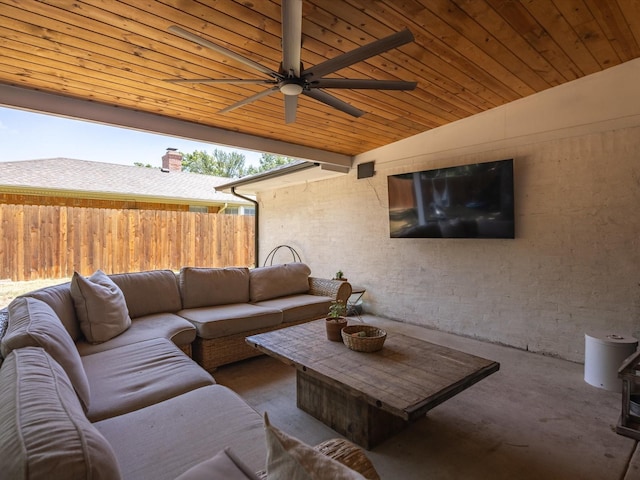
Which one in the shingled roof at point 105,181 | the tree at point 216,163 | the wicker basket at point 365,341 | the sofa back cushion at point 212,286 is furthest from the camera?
the tree at point 216,163

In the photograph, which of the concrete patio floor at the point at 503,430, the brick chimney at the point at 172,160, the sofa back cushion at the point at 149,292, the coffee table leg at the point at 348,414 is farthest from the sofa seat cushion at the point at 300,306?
the brick chimney at the point at 172,160

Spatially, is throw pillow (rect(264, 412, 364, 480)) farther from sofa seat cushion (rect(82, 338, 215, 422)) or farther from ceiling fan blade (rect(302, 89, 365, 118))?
ceiling fan blade (rect(302, 89, 365, 118))

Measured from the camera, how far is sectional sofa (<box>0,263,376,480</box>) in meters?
0.75

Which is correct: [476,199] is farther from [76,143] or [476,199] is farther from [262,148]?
[76,143]

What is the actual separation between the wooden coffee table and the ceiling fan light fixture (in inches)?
68.7

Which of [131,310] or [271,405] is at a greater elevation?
[131,310]

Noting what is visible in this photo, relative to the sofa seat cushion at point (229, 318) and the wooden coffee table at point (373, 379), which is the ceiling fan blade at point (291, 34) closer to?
the wooden coffee table at point (373, 379)

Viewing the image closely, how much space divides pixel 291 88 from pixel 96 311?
2233 millimetres

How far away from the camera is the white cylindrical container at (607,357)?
2.68 m

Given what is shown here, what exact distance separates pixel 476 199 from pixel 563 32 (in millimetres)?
1748

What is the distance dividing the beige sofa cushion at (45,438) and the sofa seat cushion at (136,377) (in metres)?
0.72

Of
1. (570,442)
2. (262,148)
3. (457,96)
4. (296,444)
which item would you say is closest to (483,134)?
(457,96)

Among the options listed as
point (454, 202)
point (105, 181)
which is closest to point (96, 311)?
point (454, 202)

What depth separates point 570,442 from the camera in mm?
2035
